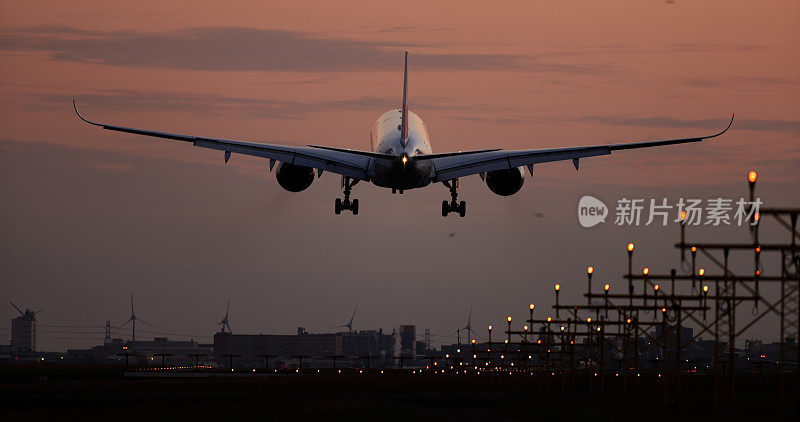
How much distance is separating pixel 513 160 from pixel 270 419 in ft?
142

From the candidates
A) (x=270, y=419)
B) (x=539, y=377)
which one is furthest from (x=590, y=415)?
(x=539, y=377)

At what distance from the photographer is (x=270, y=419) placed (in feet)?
148

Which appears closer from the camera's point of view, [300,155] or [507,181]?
[300,155]

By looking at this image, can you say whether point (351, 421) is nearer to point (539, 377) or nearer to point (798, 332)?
point (798, 332)

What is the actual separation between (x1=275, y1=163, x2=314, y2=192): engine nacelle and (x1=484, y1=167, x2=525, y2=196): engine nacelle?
13.3 meters

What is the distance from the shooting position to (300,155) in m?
84.1

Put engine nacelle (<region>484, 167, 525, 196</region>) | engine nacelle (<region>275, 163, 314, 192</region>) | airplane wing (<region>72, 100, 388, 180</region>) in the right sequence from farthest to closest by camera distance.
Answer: engine nacelle (<region>484, 167, 525, 196</region>) → engine nacelle (<region>275, 163, 314, 192</region>) → airplane wing (<region>72, 100, 388, 180</region>)

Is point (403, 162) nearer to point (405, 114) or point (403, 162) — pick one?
point (403, 162)

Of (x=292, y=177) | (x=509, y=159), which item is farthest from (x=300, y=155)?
(x=509, y=159)

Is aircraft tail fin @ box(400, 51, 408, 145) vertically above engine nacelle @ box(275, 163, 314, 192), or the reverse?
aircraft tail fin @ box(400, 51, 408, 145)

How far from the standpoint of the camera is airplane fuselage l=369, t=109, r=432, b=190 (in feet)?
268

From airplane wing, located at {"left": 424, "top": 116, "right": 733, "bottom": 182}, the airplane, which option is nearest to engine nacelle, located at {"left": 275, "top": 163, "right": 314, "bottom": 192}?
the airplane

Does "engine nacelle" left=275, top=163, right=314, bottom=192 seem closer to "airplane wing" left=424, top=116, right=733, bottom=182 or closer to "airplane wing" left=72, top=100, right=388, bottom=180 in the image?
"airplane wing" left=72, top=100, right=388, bottom=180

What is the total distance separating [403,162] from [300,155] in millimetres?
7397
